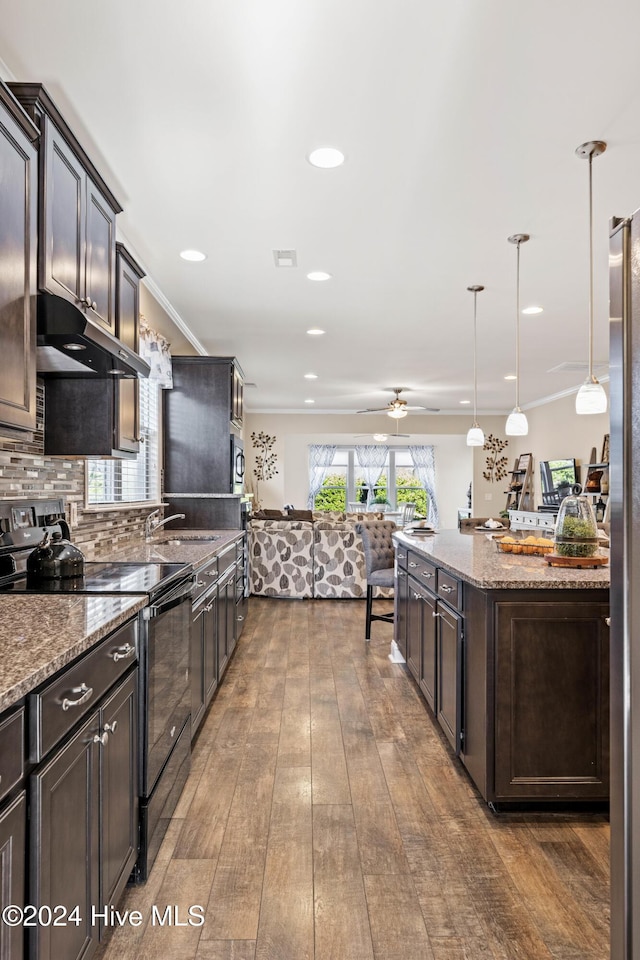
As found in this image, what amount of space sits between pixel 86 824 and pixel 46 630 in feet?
1.47

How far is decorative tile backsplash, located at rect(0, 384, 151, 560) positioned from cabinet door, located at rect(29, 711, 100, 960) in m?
1.27

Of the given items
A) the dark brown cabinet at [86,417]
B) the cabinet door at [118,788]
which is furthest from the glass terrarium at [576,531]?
the dark brown cabinet at [86,417]

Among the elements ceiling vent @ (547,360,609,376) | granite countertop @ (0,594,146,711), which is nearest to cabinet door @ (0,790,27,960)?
granite countertop @ (0,594,146,711)

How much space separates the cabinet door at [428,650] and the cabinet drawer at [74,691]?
1848 millimetres

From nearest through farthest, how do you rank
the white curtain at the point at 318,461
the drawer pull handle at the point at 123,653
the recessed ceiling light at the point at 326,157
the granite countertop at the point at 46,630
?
the granite countertop at the point at 46,630
the drawer pull handle at the point at 123,653
the recessed ceiling light at the point at 326,157
the white curtain at the point at 318,461

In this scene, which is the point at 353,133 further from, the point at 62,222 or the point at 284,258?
the point at 284,258

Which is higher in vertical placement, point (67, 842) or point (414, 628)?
point (67, 842)

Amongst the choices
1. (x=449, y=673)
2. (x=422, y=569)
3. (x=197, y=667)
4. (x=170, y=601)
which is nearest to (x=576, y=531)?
(x=449, y=673)

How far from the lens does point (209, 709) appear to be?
3469 mm

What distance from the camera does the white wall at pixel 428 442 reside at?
1091 cm

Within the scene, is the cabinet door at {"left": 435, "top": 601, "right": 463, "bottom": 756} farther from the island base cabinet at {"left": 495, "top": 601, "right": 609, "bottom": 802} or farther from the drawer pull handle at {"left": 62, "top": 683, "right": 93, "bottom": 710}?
the drawer pull handle at {"left": 62, "top": 683, "right": 93, "bottom": 710}

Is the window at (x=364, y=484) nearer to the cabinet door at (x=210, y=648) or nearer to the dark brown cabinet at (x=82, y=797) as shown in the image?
the cabinet door at (x=210, y=648)

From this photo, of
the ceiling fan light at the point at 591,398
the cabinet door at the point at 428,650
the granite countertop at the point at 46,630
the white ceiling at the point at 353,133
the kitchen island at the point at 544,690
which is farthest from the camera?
the cabinet door at the point at 428,650

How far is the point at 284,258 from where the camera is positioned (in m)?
3.81
